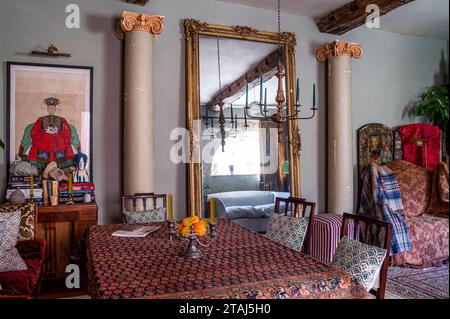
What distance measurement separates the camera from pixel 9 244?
7.99 ft

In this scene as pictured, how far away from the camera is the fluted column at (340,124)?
4.32 m

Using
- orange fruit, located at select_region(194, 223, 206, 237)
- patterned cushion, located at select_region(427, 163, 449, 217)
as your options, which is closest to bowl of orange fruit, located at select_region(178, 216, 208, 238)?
orange fruit, located at select_region(194, 223, 206, 237)

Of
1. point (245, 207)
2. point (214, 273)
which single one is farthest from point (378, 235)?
point (245, 207)

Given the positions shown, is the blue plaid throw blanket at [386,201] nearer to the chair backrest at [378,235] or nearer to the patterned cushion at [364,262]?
the chair backrest at [378,235]

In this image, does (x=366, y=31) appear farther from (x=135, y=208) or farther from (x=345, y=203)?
(x=135, y=208)

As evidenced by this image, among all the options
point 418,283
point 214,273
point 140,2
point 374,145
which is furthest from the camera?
point 374,145

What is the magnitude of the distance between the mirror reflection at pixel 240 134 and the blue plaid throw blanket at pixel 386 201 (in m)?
1.00

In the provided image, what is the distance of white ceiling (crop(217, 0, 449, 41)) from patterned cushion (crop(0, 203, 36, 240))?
296cm

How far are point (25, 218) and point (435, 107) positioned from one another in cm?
513

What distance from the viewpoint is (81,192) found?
131 inches

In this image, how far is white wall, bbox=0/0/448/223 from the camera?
335cm

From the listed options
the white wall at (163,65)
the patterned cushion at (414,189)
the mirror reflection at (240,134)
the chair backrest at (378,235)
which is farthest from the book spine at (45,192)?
the patterned cushion at (414,189)

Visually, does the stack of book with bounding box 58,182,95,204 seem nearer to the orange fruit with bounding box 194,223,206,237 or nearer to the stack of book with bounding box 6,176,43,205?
the stack of book with bounding box 6,176,43,205

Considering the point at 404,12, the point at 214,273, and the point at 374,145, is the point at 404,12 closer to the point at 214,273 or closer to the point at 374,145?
the point at 374,145
